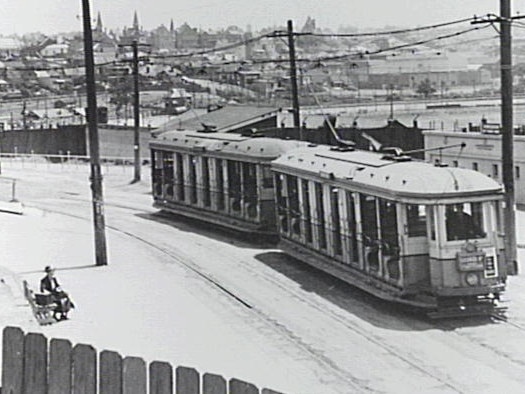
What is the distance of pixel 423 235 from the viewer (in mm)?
18391

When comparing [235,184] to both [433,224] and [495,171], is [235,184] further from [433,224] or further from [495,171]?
[495,171]

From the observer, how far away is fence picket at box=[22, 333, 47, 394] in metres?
6.36

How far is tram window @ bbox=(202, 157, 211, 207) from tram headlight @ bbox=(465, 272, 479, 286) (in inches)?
550

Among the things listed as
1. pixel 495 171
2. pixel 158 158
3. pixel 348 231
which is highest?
pixel 158 158

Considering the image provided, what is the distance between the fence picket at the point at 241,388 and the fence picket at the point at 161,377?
441mm

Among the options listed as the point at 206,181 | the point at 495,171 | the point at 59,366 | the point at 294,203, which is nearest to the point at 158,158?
the point at 206,181

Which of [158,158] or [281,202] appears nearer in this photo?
[281,202]

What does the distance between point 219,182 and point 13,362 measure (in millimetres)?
23739

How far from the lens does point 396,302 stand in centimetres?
1903

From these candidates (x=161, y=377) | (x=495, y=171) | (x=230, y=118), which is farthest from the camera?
(x=230, y=118)

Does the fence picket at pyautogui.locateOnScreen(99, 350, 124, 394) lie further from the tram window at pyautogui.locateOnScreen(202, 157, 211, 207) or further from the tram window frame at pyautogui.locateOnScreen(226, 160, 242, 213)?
the tram window at pyautogui.locateOnScreen(202, 157, 211, 207)

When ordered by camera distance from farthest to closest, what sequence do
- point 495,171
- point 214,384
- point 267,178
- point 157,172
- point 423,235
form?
point 495,171 < point 157,172 < point 267,178 < point 423,235 < point 214,384

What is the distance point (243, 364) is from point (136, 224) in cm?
1919

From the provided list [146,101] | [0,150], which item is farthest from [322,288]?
[146,101]
